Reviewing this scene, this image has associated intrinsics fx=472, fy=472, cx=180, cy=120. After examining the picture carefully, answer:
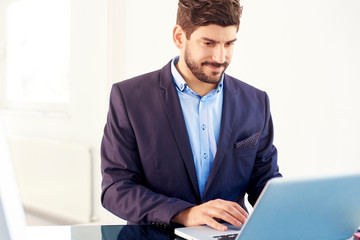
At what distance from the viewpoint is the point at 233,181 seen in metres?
1.67

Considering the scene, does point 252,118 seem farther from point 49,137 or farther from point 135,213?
point 49,137

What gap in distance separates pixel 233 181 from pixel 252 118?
0.25m

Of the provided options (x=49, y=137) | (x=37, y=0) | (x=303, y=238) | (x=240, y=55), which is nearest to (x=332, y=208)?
(x=303, y=238)

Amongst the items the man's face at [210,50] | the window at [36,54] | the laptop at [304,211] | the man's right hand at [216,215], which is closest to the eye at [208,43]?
the man's face at [210,50]

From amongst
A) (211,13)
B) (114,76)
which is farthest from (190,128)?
(114,76)

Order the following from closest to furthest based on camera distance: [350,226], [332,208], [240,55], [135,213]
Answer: [332,208]
[350,226]
[135,213]
[240,55]

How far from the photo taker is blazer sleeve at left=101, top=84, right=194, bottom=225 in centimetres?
140

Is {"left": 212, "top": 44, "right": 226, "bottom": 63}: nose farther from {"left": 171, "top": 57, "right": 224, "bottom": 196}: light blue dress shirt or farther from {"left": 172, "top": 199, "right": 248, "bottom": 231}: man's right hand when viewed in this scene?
{"left": 172, "top": 199, "right": 248, "bottom": 231}: man's right hand

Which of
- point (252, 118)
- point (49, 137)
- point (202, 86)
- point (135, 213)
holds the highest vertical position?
point (202, 86)

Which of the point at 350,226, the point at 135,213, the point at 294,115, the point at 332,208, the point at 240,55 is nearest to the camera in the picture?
the point at 332,208

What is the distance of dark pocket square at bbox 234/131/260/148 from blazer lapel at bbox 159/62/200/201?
19cm

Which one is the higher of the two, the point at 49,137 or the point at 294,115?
the point at 294,115

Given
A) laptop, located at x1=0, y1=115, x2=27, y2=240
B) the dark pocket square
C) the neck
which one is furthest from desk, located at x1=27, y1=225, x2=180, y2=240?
laptop, located at x1=0, y1=115, x2=27, y2=240

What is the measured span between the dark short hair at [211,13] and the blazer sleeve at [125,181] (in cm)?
36
